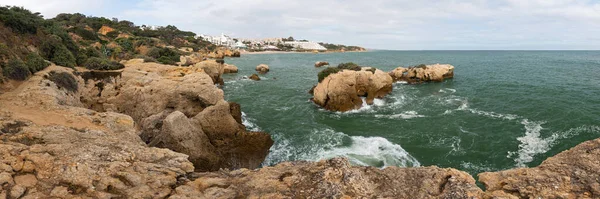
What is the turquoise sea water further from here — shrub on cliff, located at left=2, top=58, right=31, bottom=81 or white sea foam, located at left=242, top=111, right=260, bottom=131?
shrub on cliff, located at left=2, top=58, right=31, bottom=81

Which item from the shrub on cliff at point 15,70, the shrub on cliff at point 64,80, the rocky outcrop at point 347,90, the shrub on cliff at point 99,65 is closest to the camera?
the shrub on cliff at point 15,70

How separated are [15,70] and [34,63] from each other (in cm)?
261

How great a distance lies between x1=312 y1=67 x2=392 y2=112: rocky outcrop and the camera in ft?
103

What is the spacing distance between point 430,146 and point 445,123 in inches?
248

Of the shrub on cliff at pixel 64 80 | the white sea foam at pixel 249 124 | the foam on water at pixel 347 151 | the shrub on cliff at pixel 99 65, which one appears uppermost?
the shrub on cliff at pixel 99 65

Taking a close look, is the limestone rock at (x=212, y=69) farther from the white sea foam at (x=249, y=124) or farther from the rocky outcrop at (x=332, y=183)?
the rocky outcrop at (x=332, y=183)

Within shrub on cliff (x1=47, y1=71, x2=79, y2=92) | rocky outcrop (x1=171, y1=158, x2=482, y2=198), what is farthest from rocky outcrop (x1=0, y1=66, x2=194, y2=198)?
shrub on cliff (x1=47, y1=71, x2=79, y2=92)

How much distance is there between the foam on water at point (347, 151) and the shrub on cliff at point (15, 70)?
614 inches

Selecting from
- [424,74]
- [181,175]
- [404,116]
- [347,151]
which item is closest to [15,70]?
[181,175]

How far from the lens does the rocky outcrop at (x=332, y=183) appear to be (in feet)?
26.3

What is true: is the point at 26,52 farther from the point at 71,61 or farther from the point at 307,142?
the point at 307,142

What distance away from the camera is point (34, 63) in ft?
65.1

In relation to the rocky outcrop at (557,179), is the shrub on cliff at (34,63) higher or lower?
higher

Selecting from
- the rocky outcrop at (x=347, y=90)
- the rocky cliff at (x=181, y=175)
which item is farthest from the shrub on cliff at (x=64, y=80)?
the rocky outcrop at (x=347, y=90)
